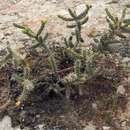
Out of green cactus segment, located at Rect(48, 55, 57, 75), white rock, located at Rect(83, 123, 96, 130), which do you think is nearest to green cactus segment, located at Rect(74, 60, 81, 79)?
green cactus segment, located at Rect(48, 55, 57, 75)

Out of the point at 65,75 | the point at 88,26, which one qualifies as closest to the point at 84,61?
the point at 65,75

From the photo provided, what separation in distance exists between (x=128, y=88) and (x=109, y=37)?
0.56 meters

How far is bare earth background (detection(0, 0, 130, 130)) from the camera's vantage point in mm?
5121

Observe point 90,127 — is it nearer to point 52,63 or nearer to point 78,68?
point 78,68

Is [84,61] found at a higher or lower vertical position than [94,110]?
higher

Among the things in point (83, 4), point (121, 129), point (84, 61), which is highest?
point (83, 4)

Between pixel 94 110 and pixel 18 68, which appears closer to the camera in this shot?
pixel 94 110

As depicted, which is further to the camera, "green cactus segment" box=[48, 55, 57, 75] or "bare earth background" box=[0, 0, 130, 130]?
"bare earth background" box=[0, 0, 130, 130]

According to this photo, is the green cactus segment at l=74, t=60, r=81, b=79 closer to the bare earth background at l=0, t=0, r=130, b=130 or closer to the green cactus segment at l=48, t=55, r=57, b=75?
the green cactus segment at l=48, t=55, r=57, b=75

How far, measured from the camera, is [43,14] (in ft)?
18.6

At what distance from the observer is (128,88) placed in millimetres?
4188

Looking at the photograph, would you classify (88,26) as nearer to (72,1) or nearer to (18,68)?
(72,1)

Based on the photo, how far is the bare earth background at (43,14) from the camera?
16.8 ft

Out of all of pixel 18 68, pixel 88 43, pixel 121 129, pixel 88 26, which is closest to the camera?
pixel 121 129
